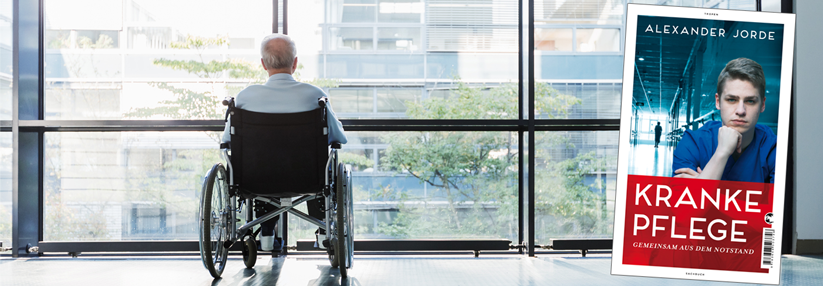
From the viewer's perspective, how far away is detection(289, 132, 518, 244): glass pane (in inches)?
111

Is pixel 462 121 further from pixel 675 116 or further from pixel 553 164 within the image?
pixel 675 116

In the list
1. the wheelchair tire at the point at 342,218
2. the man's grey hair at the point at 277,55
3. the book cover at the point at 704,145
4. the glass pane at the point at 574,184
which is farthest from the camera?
the glass pane at the point at 574,184

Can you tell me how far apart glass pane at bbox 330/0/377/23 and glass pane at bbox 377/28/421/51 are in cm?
10

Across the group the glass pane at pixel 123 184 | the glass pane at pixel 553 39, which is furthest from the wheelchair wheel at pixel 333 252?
the glass pane at pixel 553 39

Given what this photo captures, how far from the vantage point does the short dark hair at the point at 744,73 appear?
1739mm

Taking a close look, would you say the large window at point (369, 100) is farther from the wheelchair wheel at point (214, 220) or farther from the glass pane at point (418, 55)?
the wheelchair wheel at point (214, 220)

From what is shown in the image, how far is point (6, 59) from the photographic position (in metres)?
2.82

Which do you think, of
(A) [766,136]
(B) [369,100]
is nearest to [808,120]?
(A) [766,136]

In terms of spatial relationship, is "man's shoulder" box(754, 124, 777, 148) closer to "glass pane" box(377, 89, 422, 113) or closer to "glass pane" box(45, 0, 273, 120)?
"glass pane" box(377, 89, 422, 113)

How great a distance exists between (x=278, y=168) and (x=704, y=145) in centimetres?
152

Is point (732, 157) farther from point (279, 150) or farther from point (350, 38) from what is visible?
point (350, 38)

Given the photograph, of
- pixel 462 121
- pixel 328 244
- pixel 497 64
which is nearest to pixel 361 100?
pixel 462 121

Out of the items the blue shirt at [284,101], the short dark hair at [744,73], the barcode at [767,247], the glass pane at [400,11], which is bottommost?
the barcode at [767,247]

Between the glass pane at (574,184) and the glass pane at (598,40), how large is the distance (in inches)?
17.4
